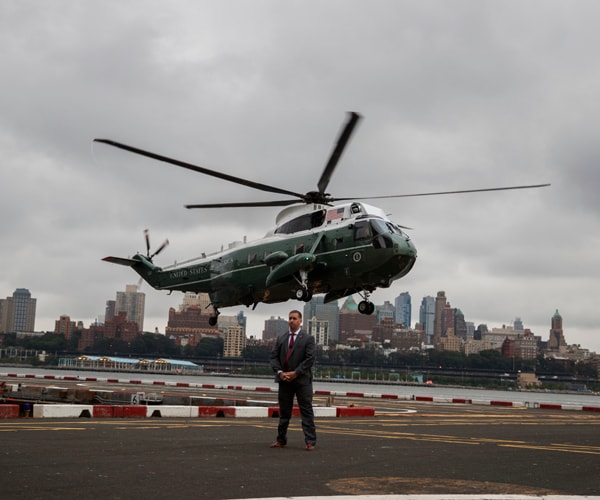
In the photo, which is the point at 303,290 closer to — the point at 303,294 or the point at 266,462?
the point at 303,294

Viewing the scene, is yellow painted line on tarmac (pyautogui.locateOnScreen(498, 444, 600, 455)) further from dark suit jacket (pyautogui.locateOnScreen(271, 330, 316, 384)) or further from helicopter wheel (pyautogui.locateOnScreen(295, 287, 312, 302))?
helicopter wheel (pyautogui.locateOnScreen(295, 287, 312, 302))

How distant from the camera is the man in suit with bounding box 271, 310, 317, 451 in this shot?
12261 millimetres

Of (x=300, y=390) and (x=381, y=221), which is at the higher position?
(x=381, y=221)

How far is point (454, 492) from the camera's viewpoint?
7.68 meters

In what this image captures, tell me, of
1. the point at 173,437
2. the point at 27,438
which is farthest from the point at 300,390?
the point at 27,438

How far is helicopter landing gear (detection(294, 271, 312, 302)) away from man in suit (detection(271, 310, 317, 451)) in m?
19.8

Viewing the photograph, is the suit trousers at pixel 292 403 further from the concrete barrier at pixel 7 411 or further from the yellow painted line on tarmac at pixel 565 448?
the concrete barrier at pixel 7 411

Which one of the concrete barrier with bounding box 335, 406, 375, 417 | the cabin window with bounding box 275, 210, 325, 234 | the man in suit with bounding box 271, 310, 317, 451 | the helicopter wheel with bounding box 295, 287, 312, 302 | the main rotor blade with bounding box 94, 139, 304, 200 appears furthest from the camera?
the cabin window with bounding box 275, 210, 325, 234

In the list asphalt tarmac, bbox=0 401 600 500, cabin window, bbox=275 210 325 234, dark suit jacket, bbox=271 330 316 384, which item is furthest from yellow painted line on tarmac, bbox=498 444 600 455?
cabin window, bbox=275 210 325 234

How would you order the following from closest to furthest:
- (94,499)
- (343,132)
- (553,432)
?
(94,499), (553,432), (343,132)

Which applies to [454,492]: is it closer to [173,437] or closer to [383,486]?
[383,486]

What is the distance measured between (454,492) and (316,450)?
4.08m

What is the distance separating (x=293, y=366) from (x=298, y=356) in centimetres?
18

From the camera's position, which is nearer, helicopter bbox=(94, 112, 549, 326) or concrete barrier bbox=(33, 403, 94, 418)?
concrete barrier bbox=(33, 403, 94, 418)
